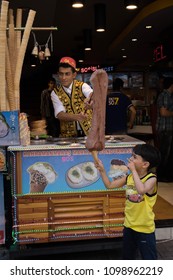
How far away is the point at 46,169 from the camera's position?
3730 millimetres

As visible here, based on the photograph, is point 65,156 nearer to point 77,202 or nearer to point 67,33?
point 77,202

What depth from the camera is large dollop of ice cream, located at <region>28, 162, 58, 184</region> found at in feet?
12.1

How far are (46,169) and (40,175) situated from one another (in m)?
0.08

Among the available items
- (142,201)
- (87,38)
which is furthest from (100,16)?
(142,201)

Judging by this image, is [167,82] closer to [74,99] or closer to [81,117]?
[74,99]

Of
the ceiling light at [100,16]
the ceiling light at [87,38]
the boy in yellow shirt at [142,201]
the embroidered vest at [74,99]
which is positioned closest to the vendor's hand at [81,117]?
the embroidered vest at [74,99]

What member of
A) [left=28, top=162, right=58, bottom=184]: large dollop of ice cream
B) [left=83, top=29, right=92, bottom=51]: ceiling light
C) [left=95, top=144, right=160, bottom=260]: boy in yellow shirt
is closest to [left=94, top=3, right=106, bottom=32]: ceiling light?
[left=83, top=29, right=92, bottom=51]: ceiling light

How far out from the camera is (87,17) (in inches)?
395

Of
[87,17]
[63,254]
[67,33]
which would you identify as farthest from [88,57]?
[63,254]

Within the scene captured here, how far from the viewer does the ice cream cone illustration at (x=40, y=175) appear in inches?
146

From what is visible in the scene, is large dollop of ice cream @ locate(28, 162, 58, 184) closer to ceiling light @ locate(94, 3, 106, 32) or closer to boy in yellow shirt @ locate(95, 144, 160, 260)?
boy in yellow shirt @ locate(95, 144, 160, 260)

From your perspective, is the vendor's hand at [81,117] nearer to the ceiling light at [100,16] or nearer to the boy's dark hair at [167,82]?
the boy's dark hair at [167,82]
